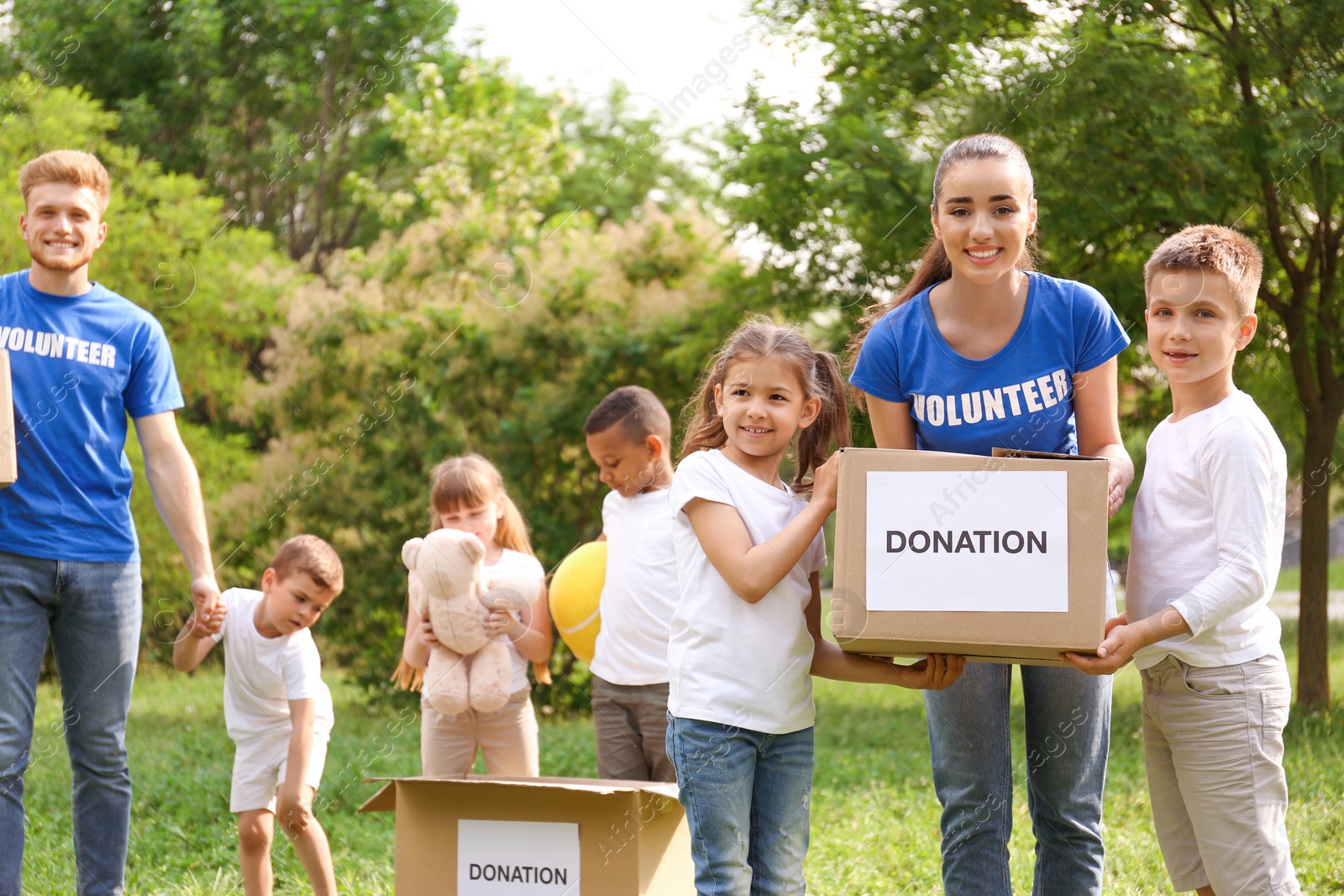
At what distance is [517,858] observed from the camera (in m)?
2.77

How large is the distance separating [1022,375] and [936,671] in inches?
23.0

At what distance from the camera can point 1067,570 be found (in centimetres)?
204

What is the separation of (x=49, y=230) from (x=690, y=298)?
518cm

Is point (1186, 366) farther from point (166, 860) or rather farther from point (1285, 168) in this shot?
point (1285, 168)

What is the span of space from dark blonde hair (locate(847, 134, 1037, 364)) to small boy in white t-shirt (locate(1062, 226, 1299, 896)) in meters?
0.38

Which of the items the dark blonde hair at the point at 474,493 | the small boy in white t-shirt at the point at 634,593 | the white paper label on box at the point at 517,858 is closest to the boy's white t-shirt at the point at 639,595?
the small boy in white t-shirt at the point at 634,593

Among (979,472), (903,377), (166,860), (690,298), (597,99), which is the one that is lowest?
(166,860)

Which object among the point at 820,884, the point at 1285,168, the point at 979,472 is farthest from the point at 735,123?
the point at 979,472

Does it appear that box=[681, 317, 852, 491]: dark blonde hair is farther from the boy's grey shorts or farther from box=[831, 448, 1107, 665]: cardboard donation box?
the boy's grey shorts

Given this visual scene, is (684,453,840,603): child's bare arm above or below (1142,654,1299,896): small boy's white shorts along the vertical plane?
above

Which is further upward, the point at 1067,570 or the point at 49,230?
the point at 49,230

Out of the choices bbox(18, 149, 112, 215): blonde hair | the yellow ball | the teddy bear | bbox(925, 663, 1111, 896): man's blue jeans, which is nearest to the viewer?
bbox(925, 663, 1111, 896): man's blue jeans

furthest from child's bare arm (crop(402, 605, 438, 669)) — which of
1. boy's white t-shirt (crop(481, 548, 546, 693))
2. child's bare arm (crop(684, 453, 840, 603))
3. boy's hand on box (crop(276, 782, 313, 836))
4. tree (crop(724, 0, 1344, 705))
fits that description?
tree (crop(724, 0, 1344, 705))

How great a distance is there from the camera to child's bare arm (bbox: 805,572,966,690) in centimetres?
221
